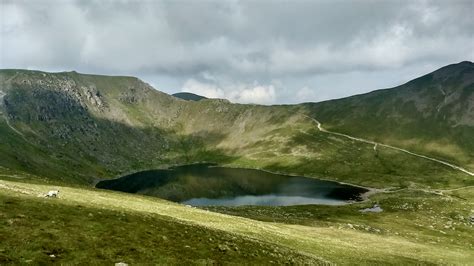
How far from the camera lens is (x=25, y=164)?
175 m

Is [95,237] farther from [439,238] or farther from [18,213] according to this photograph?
[439,238]

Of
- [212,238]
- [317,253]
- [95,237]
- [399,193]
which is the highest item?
[95,237]

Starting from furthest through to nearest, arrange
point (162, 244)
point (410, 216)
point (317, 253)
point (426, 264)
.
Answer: point (410, 216), point (426, 264), point (317, 253), point (162, 244)

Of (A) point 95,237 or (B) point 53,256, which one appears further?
(A) point 95,237

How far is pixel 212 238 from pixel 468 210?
128 metres

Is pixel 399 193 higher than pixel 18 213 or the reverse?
the reverse

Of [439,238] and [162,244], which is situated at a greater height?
[162,244]

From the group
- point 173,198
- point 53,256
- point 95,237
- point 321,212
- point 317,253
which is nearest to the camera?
point 53,256

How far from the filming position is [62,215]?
35.3 m

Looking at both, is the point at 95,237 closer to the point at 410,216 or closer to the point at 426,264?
the point at 426,264

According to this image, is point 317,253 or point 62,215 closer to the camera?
point 62,215

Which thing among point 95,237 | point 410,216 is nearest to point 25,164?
point 410,216

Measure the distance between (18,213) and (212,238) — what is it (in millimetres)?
17079

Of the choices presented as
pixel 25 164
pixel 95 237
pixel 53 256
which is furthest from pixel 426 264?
pixel 25 164
